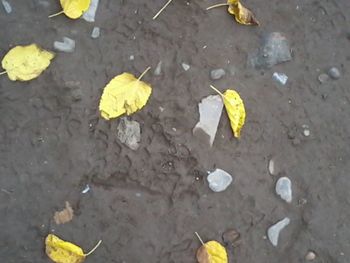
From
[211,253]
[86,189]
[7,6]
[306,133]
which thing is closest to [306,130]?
[306,133]

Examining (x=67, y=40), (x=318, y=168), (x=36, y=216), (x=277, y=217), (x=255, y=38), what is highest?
(x=255, y=38)

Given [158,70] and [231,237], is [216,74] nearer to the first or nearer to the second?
[158,70]

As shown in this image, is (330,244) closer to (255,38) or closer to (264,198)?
(264,198)

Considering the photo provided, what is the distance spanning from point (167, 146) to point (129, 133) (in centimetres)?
13

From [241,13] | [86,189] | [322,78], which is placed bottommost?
[86,189]

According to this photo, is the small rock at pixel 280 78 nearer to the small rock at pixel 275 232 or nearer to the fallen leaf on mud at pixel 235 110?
the fallen leaf on mud at pixel 235 110

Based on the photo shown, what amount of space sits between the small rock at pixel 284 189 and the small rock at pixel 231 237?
0.61ft

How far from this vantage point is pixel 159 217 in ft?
5.57

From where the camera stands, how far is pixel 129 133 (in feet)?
5.64

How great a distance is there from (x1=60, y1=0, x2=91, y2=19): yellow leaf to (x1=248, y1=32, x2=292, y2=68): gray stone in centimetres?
56

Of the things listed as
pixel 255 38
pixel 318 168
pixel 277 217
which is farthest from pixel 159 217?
pixel 255 38

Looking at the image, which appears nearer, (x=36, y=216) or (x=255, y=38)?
(x=36, y=216)

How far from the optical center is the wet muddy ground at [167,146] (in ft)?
5.53

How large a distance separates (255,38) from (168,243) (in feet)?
2.35
